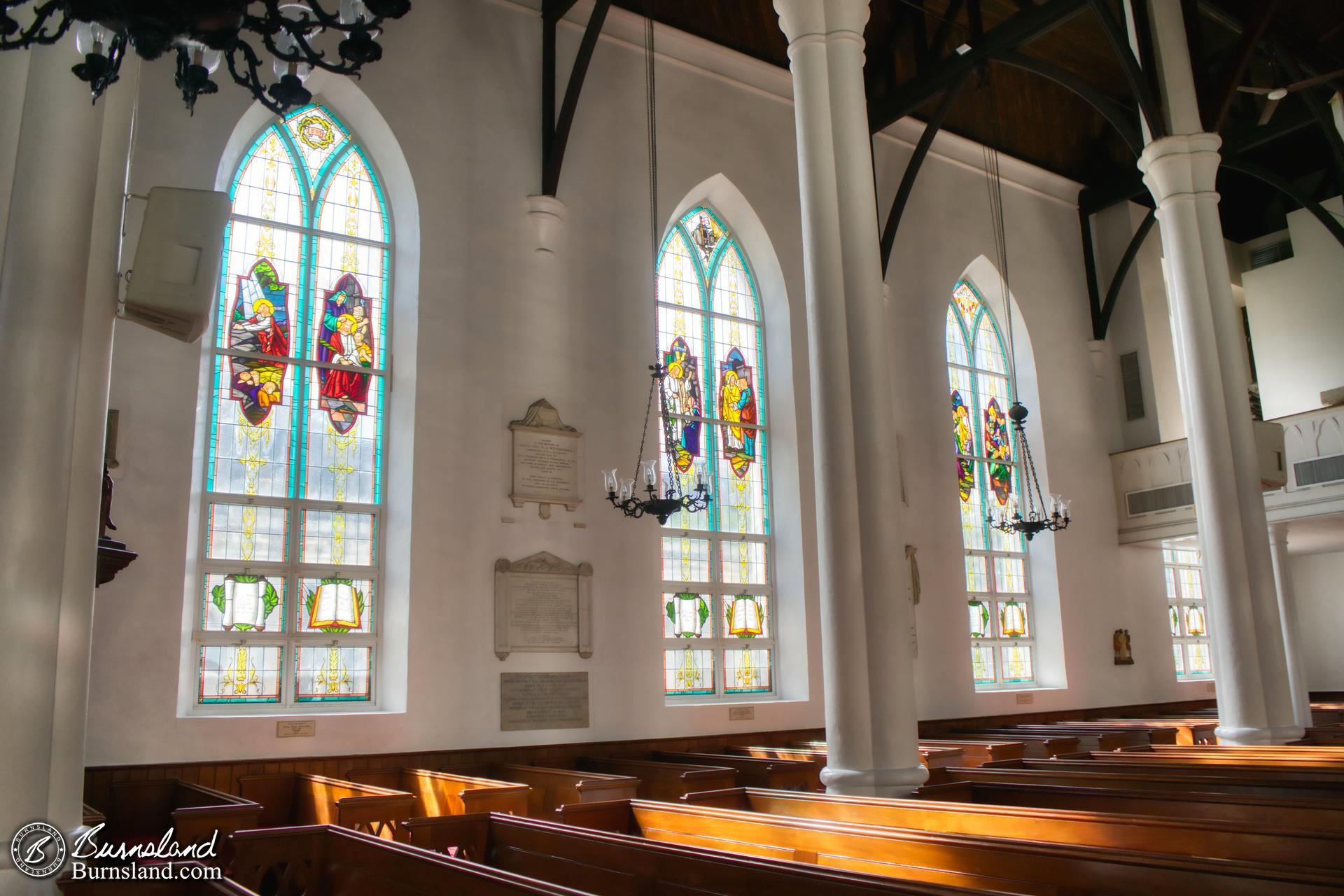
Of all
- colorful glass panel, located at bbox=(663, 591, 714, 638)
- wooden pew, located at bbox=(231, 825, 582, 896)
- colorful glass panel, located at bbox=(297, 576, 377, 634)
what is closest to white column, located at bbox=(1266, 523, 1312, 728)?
colorful glass panel, located at bbox=(663, 591, 714, 638)

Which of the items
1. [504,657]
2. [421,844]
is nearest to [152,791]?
[504,657]

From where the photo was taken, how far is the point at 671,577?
9195mm

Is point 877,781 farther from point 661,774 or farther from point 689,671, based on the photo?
point 689,671

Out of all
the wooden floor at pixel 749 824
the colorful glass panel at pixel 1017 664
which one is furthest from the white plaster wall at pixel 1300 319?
the wooden floor at pixel 749 824

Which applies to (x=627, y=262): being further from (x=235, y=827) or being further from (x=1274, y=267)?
(x=1274, y=267)

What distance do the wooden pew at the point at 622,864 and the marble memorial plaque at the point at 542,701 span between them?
3.56 meters

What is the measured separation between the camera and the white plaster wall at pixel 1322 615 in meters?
15.4

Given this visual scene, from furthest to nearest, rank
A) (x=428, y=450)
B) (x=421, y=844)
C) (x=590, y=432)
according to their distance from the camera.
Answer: (x=590, y=432) < (x=428, y=450) < (x=421, y=844)

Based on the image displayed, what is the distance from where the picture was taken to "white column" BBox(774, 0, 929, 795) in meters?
5.07

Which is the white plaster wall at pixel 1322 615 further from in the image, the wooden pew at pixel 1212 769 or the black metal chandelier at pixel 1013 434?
the wooden pew at pixel 1212 769

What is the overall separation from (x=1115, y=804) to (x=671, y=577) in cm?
521

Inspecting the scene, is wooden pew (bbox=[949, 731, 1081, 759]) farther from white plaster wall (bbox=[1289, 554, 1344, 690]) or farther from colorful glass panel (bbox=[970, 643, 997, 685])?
white plaster wall (bbox=[1289, 554, 1344, 690])

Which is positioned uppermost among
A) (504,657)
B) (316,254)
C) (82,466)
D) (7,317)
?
(316,254)

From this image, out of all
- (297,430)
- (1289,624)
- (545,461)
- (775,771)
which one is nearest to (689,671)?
(775,771)
